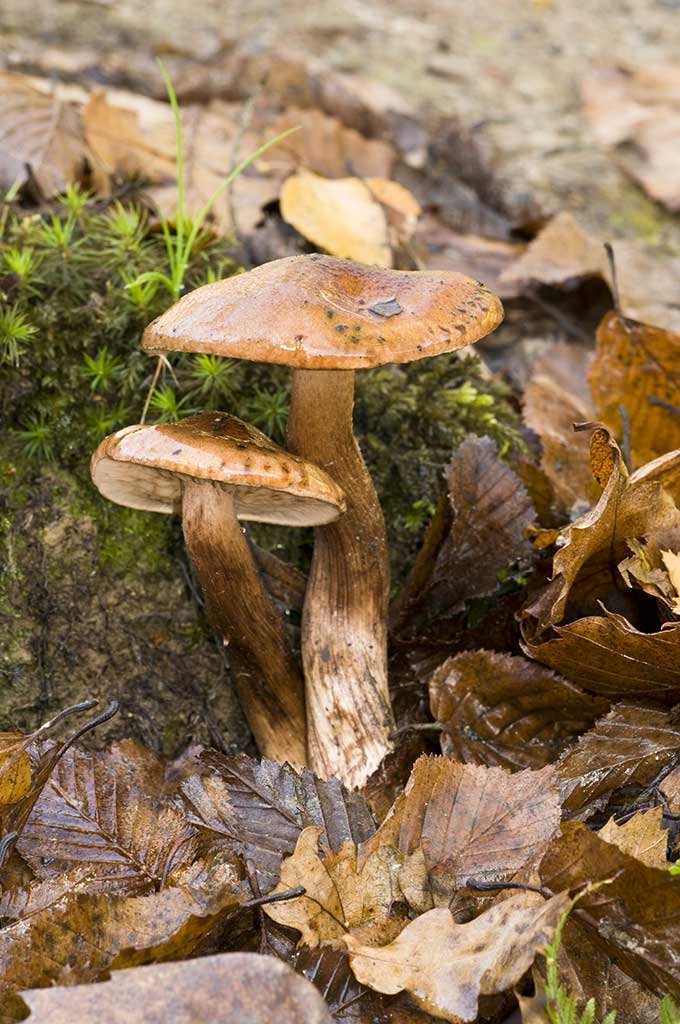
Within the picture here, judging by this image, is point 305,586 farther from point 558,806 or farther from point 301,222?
point 301,222

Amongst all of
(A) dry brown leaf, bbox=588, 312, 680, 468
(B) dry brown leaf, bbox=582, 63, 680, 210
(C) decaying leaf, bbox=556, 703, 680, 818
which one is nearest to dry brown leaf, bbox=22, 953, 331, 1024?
(C) decaying leaf, bbox=556, 703, 680, 818

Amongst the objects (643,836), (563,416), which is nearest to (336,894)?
(643,836)

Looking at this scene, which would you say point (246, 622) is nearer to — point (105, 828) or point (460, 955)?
point (105, 828)

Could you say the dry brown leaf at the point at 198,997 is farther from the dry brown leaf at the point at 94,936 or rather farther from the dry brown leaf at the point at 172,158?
the dry brown leaf at the point at 172,158

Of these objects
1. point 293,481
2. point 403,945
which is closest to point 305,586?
point 293,481

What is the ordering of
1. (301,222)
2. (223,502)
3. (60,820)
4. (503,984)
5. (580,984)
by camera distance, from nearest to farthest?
(503,984) < (580,984) < (60,820) < (223,502) < (301,222)

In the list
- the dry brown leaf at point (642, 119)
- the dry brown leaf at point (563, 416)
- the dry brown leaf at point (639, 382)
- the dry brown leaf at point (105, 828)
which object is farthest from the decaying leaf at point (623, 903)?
the dry brown leaf at point (642, 119)
